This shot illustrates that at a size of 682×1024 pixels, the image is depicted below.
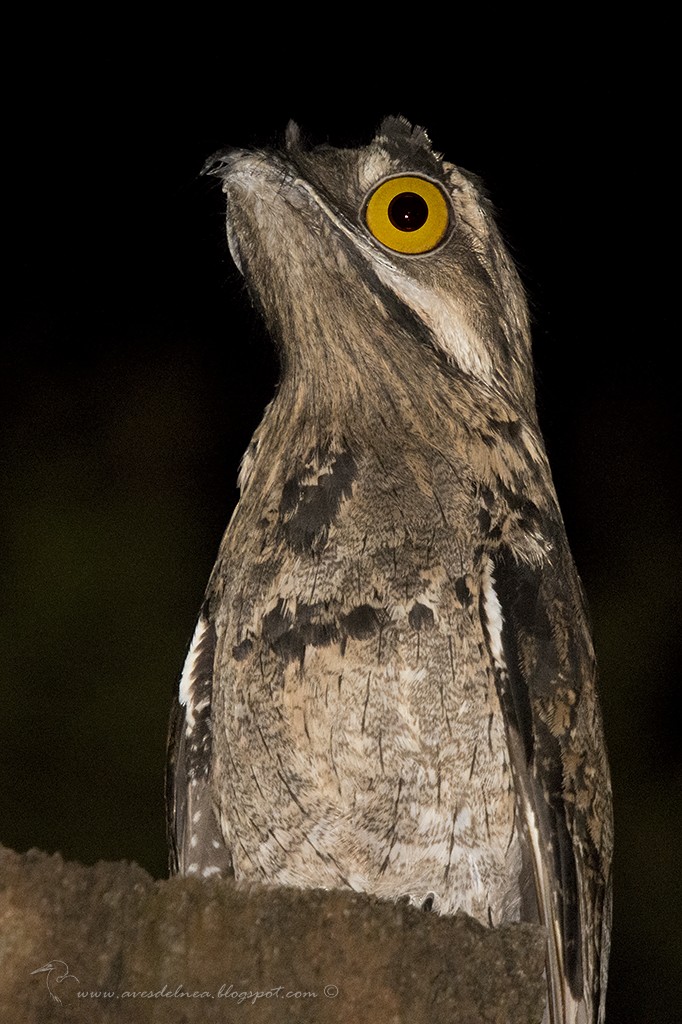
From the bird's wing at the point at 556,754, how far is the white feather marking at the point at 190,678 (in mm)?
658

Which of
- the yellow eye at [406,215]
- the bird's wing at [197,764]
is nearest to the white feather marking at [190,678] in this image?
Answer: the bird's wing at [197,764]

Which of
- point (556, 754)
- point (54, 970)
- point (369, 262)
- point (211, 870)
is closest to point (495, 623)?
point (556, 754)

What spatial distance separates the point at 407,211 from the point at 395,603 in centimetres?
80

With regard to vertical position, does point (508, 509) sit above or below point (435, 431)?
below

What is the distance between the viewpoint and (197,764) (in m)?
2.43

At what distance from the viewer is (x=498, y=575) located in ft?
6.93

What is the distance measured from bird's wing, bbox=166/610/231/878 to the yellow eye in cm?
86

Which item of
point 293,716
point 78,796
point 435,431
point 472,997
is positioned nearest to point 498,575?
point 435,431

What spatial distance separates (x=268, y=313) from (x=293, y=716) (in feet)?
2.78

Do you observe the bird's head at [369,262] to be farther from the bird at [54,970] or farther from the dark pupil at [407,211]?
the bird at [54,970]

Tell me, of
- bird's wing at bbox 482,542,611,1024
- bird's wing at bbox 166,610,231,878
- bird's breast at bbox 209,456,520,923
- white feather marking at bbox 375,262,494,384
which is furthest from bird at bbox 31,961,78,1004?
white feather marking at bbox 375,262,494,384

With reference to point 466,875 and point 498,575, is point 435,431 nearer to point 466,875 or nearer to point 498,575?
point 498,575

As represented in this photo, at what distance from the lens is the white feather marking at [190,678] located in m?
2.41

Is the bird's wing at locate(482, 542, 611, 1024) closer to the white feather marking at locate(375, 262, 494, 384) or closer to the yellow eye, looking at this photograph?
the white feather marking at locate(375, 262, 494, 384)
